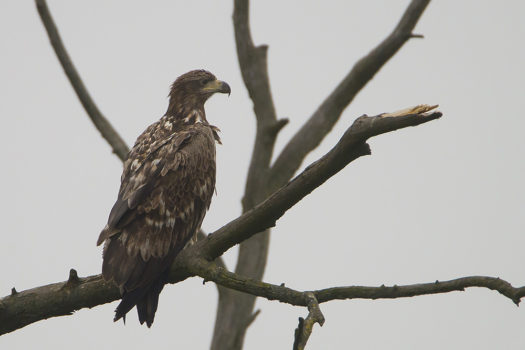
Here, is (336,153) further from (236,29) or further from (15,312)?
(236,29)

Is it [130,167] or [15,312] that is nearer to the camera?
[15,312]

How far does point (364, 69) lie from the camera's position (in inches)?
406

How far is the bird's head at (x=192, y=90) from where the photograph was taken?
7918 millimetres

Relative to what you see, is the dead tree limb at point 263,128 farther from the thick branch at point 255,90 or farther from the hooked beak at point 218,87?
the hooked beak at point 218,87

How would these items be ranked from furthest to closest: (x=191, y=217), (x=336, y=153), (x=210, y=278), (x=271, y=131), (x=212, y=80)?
(x=271, y=131)
(x=212, y=80)
(x=191, y=217)
(x=210, y=278)
(x=336, y=153)

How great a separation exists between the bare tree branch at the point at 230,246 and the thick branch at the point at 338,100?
493cm

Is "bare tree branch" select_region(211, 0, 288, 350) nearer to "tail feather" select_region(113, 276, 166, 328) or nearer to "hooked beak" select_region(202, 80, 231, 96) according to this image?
"hooked beak" select_region(202, 80, 231, 96)

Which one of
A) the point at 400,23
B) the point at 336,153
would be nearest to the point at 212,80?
the point at 400,23

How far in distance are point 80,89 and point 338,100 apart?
360 centimetres

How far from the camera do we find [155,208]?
243 inches

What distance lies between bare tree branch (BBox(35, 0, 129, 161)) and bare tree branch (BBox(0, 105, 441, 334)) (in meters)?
4.11

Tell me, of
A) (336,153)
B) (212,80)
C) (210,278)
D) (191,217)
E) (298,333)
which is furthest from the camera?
(212,80)

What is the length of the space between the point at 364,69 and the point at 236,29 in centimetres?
190

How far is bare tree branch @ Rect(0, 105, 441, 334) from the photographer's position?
432 cm
